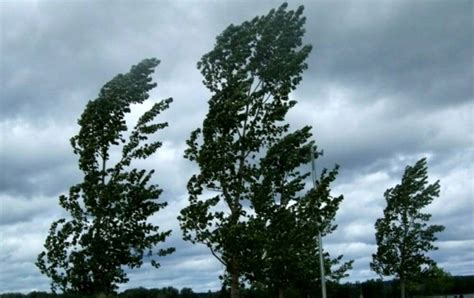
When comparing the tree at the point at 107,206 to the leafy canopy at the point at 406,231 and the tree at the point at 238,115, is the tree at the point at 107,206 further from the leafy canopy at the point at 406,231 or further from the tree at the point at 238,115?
the leafy canopy at the point at 406,231

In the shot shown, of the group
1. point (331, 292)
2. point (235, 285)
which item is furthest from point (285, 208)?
point (331, 292)

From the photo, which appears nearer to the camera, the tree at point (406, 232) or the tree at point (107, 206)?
the tree at point (107, 206)

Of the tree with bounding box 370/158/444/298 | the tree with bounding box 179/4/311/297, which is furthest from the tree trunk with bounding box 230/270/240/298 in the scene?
the tree with bounding box 370/158/444/298

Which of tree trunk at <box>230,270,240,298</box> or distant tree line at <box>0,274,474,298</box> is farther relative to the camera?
distant tree line at <box>0,274,474,298</box>

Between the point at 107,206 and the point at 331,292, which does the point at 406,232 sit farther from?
→ the point at 107,206

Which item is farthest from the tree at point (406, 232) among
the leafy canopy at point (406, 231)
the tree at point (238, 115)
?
the tree at point (238, 115)

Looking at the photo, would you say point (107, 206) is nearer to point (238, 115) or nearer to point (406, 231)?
point (238, 115)

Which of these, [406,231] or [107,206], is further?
[406,231]

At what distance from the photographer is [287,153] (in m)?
24.6

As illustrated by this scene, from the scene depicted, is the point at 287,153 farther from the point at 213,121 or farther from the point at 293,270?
the point at 293,270

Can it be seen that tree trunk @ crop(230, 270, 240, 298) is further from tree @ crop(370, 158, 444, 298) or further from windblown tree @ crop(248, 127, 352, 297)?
tree @ crop(370, 158, 444, 298)

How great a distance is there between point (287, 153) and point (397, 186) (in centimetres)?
1641

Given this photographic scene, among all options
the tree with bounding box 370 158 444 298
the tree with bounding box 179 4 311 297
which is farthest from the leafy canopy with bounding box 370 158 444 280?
the tree with bounding box 179 4 311 297

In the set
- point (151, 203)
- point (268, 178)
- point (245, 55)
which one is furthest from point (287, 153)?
point (151, 203)
